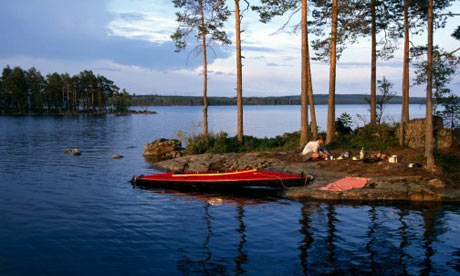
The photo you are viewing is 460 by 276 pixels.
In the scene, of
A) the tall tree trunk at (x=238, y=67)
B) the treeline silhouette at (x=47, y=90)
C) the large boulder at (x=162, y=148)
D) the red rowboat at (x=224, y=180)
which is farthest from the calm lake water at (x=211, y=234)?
the treeline silhouette at (x=47, y=90)

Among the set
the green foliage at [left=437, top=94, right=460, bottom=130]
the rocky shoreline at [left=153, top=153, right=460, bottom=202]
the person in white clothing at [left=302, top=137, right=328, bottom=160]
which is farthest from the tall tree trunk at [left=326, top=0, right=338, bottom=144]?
the green foliage at [left=437, top=94, right=460, bottom=130]

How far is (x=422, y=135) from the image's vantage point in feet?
64.1

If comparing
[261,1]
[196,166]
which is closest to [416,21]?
[261,1]

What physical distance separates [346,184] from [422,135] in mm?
6608

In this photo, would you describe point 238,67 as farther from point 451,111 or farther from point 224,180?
point 451,111

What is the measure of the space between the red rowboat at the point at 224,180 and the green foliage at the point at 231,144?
7.67m

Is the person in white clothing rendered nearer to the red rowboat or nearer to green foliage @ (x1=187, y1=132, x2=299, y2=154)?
the red rowboat

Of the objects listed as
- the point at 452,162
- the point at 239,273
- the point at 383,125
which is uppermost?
the point at 383,125

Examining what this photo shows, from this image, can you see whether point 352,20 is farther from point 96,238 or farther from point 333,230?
point 96,238

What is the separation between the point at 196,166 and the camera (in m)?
21.8

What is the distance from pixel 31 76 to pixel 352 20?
122 metres

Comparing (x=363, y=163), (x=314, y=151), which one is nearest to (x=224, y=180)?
(x=314, y=151)

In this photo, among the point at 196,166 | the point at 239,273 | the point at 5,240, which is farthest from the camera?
the point at 196,166

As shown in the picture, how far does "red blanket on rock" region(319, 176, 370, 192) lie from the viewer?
15516mm
